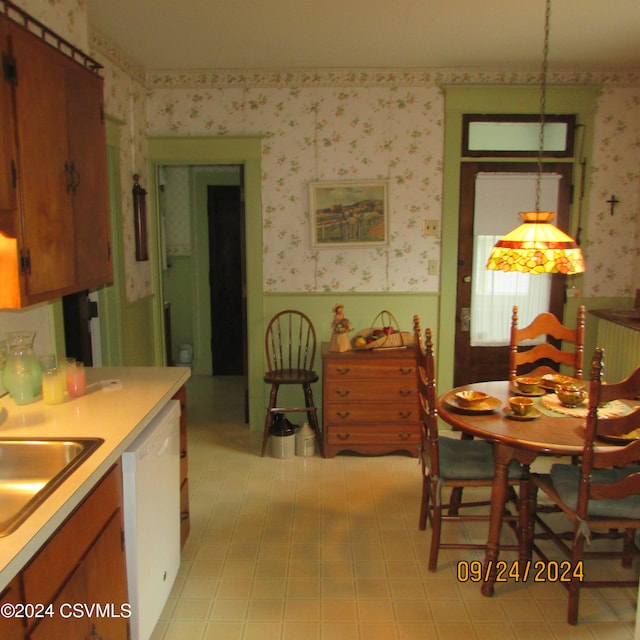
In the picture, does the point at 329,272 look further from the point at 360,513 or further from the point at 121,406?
the point at 121,406

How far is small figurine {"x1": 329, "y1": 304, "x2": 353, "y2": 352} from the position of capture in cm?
408

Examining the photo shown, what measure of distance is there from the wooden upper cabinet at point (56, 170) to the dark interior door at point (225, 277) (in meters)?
3.27

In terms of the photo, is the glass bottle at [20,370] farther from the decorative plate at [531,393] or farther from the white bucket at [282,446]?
the decorative plate at [531,393]

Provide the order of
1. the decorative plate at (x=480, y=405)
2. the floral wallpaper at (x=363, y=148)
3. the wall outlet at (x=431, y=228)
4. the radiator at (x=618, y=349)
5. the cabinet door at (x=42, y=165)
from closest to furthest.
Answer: the cabinet door at (x=42, y=165), the decorative plate at (x=480, y=405), the radiator at (x=618, y=349), the floral wallpaper at (x=363, y=148), the wall outlet at (x=431, y=228)

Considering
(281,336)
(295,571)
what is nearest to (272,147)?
(281,336)

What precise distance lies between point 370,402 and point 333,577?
1470 mm

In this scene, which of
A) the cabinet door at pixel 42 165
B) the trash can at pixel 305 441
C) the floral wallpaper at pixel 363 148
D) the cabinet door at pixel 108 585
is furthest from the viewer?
the floral wallpaper at pixel 363 148

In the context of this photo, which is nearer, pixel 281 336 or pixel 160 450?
pixel 160 450

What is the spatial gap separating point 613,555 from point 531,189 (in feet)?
9.05

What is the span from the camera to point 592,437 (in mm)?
2240

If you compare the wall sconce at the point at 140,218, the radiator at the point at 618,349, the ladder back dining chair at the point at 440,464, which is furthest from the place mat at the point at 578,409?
the wall sconce at the point at 140,218

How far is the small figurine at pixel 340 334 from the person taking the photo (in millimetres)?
4078

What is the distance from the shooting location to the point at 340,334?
409cm

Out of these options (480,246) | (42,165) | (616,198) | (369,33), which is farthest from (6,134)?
(616,198)
